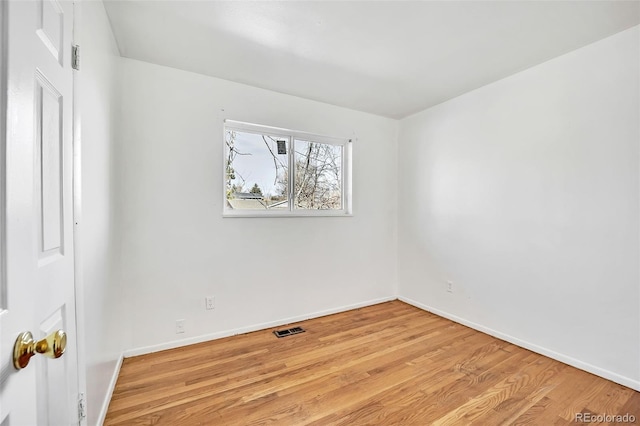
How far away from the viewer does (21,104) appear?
0.63m

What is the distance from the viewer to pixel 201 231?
2.66m

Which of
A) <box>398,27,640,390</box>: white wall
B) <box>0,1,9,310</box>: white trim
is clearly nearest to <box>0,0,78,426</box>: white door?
<box>0,1,9,310</box>: white trim

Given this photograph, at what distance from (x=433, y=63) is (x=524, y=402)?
259 centimetres

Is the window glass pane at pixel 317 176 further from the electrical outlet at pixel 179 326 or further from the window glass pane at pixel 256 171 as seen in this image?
the electrical outlet at pixel 179 326

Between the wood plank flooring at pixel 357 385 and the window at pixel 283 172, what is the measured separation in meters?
1.32

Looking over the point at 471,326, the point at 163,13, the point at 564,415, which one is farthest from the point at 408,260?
the point at 163,13

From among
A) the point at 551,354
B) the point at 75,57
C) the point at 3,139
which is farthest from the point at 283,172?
the point at 551,354

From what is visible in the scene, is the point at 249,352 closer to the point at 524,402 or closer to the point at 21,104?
the point at 524,402

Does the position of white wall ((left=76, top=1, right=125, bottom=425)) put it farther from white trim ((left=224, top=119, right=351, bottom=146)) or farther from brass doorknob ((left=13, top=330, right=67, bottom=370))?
white trim ((left=224, top=119, right=351, bottom=146))

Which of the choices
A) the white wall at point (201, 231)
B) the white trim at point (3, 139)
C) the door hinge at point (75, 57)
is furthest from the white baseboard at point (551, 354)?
the door hinge at point (75, 57)

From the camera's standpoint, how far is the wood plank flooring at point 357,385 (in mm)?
1731

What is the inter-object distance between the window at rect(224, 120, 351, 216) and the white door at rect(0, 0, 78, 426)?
176 centimetres

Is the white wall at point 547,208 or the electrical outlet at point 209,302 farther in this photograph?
the electrical outlet at point 209,302

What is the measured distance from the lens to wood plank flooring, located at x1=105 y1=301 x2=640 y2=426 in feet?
5.68
